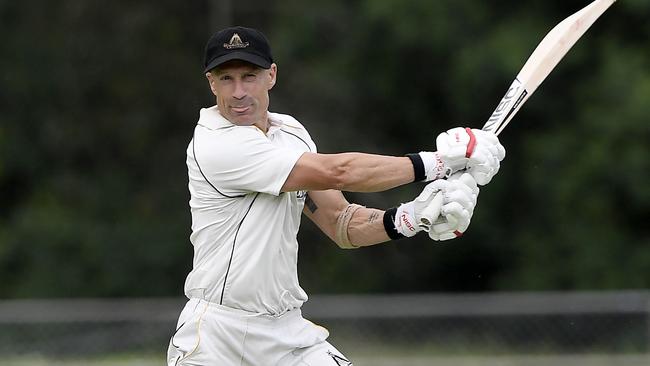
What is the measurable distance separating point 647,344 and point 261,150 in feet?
17.7

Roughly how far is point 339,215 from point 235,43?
0.91 m

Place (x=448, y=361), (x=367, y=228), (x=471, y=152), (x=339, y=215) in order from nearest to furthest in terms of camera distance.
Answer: (x=471, y=152), (x=367, y=228), (x=339, y=215), (x=448, y=361)

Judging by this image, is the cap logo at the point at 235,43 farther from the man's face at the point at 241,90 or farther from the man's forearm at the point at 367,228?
the man's forearm at the point at 367,228

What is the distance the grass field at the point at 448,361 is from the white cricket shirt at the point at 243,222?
14.3ft

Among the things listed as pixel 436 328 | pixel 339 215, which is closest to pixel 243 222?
pixel 339 215

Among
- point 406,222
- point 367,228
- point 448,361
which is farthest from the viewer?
point 448,361

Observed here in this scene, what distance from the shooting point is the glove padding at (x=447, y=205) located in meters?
4.91

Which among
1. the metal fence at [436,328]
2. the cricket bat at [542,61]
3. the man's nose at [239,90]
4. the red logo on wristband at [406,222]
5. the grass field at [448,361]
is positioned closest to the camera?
the man's nose at [239,90]

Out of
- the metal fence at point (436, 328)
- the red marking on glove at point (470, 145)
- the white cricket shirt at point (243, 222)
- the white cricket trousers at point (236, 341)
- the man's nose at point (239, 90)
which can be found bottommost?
the white cricket trousers at point (236, 341)

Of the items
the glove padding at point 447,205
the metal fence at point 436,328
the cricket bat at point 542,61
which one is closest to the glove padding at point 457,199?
the glove padding at point 447,205

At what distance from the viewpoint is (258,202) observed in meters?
4.99

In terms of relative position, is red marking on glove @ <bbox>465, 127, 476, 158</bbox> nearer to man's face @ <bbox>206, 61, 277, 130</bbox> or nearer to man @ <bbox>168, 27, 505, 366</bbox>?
man @ <bbox>168, 27, 505, 366</bbox>

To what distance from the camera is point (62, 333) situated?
32.4 ft

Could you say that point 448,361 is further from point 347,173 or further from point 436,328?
point 347,173
